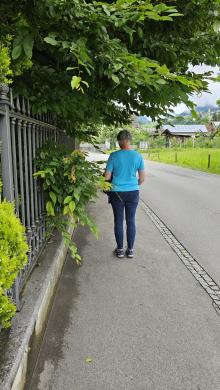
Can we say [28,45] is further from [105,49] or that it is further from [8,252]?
[8,252]

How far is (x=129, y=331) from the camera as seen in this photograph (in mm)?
3143

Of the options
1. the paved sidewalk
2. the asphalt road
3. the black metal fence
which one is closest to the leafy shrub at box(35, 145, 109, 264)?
the black metal fence

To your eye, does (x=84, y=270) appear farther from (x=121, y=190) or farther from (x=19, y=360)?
(x=19, y=360)

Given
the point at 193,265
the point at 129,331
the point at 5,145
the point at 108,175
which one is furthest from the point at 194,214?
the point at 5,145

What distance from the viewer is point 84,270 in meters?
4.59

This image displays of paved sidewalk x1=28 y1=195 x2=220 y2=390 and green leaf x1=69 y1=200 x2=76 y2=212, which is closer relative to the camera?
paved sidewalk x1=28 y1=195 x2=220 y2=390

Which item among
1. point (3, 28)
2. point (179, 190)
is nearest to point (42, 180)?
point (3, 28)

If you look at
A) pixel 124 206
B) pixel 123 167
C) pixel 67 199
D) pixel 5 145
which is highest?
pixel 5 145

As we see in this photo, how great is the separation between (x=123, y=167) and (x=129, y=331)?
2.35m

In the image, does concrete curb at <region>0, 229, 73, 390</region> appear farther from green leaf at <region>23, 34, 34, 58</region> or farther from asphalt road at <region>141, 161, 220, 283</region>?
asphalt road at <region>141, 161, 220, 283</region>

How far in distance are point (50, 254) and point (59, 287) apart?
15.4 inches

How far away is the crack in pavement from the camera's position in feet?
13.0

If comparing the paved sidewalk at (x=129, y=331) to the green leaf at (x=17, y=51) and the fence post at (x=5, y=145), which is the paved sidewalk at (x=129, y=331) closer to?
the fence post at (x=5, y=145)

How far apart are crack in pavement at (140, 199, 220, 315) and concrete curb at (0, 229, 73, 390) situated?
173 cm
